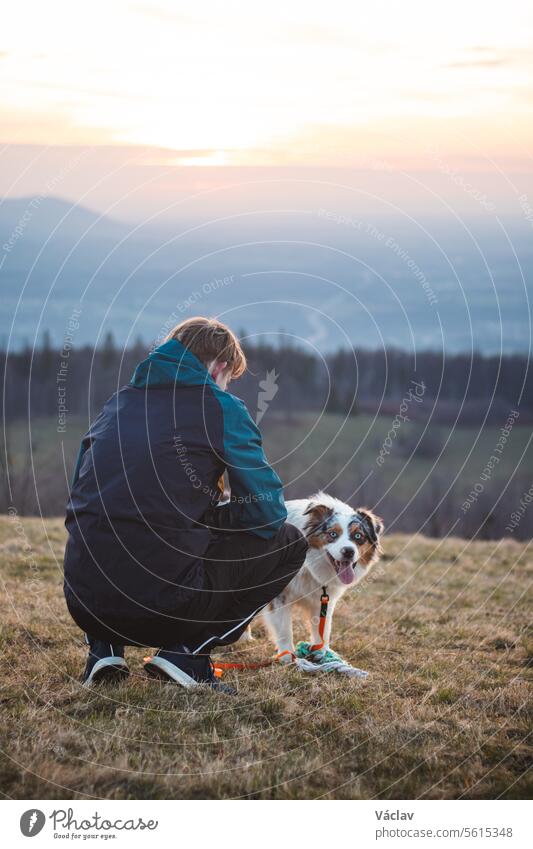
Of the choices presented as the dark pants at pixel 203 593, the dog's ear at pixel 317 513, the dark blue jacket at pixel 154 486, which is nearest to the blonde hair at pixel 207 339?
the dark blue jacket at pixel 154 486

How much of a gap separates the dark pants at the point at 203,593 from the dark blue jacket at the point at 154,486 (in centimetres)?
1

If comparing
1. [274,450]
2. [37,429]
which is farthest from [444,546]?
[274,450]

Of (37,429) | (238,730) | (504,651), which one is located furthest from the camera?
(37,429)

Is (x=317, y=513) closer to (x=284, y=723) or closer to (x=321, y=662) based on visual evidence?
(x=321, y=662)

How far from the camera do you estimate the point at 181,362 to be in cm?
504

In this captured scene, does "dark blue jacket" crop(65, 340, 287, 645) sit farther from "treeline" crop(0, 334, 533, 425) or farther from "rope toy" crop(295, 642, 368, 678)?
"treeline" crop(0, 334, 533, 425)

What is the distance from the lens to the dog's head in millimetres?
6723

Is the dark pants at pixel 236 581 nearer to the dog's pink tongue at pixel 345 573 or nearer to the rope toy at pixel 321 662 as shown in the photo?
the rope toy at pixel 321 662

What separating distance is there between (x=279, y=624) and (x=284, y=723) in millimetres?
1683

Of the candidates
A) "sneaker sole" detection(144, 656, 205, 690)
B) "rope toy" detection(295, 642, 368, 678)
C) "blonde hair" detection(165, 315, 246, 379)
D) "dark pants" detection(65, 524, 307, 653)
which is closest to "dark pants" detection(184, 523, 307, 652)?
"dark pants" detection(65, 524, 307, 653)

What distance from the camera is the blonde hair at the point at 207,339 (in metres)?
5.25

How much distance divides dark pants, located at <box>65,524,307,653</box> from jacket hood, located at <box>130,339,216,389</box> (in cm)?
100

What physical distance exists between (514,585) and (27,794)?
733 cm
